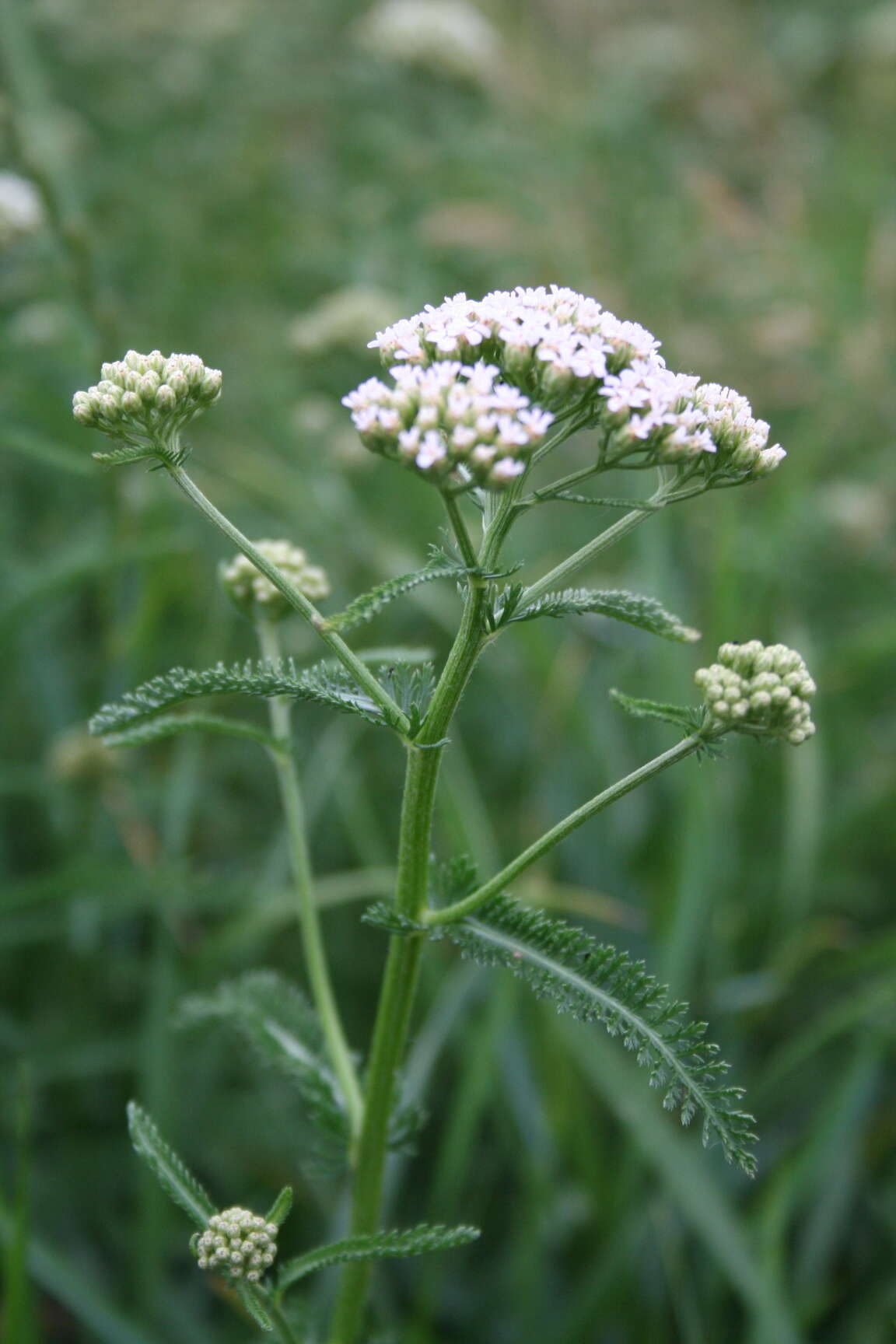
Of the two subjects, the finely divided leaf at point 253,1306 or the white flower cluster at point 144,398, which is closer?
the finely divided leaf at point 253,1306

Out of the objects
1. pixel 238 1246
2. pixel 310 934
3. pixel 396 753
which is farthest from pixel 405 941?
pixel 396 753

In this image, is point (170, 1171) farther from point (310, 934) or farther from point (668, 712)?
point (668, 712)

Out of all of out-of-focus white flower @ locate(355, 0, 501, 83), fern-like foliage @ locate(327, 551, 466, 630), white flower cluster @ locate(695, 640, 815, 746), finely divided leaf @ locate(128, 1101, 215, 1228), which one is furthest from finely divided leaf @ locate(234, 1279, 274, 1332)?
out-of-focus white flower @ locate(355, 0, 501, 83)

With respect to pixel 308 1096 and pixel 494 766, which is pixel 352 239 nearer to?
pixel 494 766

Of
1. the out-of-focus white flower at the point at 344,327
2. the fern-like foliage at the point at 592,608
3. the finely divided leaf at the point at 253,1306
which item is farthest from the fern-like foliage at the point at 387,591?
the out-of-focus white flower at the point at 344,327

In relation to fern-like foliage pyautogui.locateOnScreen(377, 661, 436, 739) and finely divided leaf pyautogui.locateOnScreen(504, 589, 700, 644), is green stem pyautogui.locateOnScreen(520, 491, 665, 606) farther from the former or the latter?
fern-like foliage pyautogui.locateOnScreen(377, 661, 436, 739)

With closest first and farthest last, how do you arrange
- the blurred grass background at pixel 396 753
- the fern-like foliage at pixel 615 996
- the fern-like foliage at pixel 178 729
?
the fern-like foliage at pixel 615 996 → the fern-like foliage at pixel 178 729 → the blurred grass background at pixel 396 753

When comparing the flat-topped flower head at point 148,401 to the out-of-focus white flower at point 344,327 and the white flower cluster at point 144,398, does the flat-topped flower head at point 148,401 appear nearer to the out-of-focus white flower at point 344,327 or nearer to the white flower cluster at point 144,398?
the white flower cluster at point 144,398
